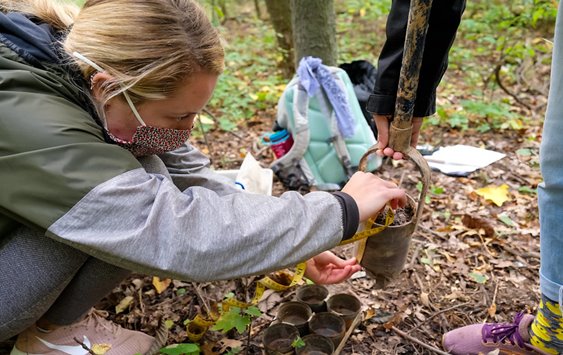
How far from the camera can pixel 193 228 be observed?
149 centimetres

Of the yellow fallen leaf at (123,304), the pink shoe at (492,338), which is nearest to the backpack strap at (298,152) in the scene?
the yellow fallen leaf at (123,304)

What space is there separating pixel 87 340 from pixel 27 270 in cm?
54

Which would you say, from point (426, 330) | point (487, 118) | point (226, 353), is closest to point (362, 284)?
point (426, 330)

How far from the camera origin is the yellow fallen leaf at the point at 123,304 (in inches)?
95.2

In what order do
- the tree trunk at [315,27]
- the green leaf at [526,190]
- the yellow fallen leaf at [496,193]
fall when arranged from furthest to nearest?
the tree trunk at [315,27] → the green leaf at [526,190] → the yellow fallen leaf at [496,193]

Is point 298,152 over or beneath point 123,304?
over

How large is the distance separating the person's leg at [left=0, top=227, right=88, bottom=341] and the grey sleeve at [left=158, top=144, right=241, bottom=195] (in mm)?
738

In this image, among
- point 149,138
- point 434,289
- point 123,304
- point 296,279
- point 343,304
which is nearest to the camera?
point 149,138

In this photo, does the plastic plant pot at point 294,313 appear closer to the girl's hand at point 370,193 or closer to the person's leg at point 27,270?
the girl's hand at point 370,193

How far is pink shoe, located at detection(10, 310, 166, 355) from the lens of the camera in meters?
1.90

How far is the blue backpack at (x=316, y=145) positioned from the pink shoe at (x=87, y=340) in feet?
6.20

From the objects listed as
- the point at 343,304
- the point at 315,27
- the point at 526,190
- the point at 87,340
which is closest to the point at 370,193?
the point at 343,304

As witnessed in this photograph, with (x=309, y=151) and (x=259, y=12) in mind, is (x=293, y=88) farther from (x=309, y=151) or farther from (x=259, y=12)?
(x=259, y=12)

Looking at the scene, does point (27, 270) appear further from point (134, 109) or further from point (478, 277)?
point (478, 277)
